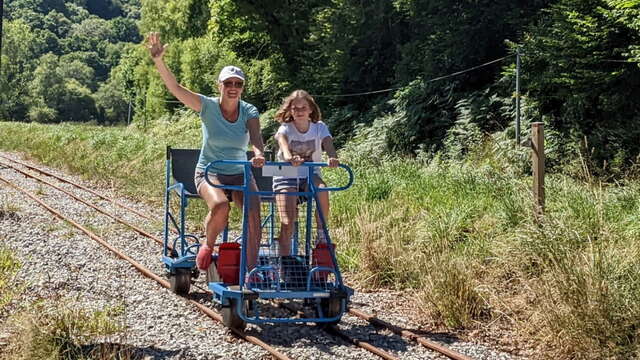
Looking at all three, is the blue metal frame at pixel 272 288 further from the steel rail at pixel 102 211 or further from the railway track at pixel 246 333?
the steel rail at pixel 102 211

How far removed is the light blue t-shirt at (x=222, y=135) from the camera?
7090 mm

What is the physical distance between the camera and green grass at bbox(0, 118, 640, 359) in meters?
6.10

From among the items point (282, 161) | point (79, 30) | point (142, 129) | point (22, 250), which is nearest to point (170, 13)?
point (142, 129)

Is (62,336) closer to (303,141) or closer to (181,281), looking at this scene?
(181,281)

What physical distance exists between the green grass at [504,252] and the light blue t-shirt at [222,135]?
2.33 metres

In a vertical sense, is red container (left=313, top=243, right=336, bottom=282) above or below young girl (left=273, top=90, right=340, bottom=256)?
below

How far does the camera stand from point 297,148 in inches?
288

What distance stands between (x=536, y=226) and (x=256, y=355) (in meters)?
3.16

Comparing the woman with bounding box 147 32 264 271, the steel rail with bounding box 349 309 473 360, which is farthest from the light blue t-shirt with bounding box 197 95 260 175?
the steel rail with bounding box 349 309 473 360

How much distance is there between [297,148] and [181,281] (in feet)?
6.49

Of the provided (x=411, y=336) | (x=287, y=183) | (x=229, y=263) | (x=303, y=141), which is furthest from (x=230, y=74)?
(x=411, y=336)

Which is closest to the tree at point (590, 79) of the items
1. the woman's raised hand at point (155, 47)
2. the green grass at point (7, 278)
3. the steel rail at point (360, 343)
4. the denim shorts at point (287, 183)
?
the denim shorts at point (287, 183)

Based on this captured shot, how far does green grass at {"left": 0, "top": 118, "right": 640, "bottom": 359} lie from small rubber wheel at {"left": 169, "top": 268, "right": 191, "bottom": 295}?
212 centimetres

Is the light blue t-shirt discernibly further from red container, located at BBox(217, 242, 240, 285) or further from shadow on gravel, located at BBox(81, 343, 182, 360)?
shadow on gravel, located at BBox(81, 343, 182, 360)
